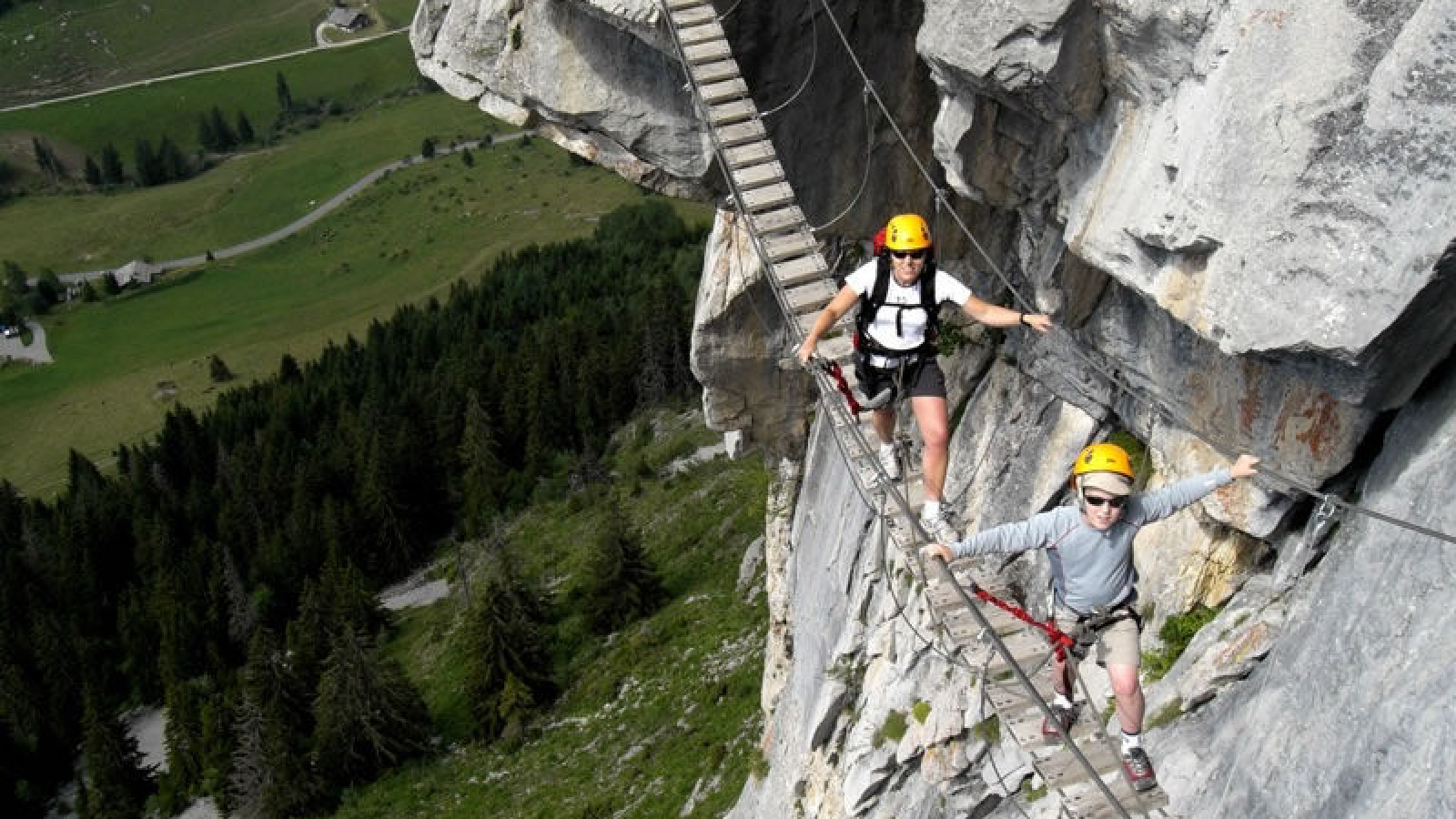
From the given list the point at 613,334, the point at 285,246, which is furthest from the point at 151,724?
the point at 285,246

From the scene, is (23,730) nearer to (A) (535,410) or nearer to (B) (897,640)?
(A) (535,410)

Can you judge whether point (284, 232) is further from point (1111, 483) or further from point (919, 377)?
point (1111, 483)

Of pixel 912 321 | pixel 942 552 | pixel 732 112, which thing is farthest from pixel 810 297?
pixel 942 552

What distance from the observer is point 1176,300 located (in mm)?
11000

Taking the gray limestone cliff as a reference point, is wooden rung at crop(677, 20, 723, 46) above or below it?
above

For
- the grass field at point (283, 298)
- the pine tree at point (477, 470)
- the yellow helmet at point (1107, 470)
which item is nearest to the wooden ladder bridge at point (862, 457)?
the yellow helmet at point (1107, 470)

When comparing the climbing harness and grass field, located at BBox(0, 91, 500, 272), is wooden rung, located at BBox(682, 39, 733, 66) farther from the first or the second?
grass field, located at BBox(0, 91, 500, 272)

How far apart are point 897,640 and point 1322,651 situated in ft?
27.3

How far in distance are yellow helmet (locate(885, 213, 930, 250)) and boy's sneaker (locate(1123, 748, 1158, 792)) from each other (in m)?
5.47

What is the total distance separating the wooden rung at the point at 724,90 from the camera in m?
17.3

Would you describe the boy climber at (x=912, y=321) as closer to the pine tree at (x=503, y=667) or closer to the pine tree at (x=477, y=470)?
the pine tree at (x=503, y=667)

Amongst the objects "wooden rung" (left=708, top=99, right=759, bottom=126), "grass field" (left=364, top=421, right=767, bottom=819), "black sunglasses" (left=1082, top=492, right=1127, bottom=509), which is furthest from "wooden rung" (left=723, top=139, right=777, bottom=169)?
"grass field" (left=364, top=421, right=767, bottom=819)

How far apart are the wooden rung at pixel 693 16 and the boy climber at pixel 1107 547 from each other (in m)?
10.5

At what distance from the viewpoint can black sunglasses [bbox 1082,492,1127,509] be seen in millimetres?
9445
